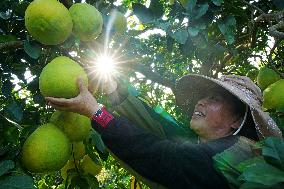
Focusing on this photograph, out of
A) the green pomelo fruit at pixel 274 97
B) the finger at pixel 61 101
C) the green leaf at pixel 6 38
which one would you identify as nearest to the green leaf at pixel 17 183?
the finger at pixel 61 101

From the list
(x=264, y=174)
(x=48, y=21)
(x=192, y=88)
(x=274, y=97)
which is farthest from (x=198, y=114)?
(x=264, y=174)

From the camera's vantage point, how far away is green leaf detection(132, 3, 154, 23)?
2.35 metres

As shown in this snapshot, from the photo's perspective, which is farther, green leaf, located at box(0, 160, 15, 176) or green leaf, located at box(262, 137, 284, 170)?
green leaf, located at box(0, 160, 15, 176)

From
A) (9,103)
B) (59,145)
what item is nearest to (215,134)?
(59,145)

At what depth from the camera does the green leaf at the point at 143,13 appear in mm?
2354

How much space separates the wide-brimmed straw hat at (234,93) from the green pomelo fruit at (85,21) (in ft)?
2.59

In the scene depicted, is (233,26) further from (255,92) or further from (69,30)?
(69,30)

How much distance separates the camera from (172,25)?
238 centimetres

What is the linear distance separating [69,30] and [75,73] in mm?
232

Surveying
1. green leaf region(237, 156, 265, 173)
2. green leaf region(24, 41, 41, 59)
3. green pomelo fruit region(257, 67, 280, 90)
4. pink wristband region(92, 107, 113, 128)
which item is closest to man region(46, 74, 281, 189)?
pink wristband region(92, 107, 113, 128)

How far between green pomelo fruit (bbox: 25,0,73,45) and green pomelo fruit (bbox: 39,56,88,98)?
12cm

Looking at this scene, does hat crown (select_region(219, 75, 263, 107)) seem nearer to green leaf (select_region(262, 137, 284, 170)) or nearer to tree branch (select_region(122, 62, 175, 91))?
tree branch (select_region(122, 62, 175, 91))

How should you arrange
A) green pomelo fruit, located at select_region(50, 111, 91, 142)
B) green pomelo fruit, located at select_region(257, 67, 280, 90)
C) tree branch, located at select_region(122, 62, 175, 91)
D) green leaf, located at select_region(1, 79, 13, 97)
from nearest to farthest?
1. green pomelo fruit, located at select_region(50, 111, 91, 142)
2. green leaf, located at select_region(1, 79, 13, 97)
3. tree branch, located at select_region(122, 62, 175, 91)
4. green pomelo fruit, located at select_region(257, 67, 280, 90)

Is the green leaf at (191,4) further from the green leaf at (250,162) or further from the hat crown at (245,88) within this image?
the green leaf at (250,162)
